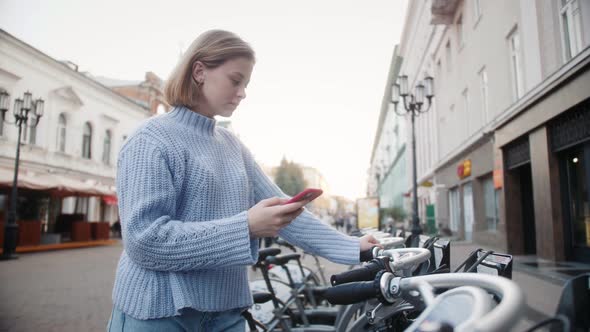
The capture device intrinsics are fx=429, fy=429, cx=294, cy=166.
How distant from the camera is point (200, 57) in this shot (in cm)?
148

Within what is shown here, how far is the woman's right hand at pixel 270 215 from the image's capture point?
1.18 metres

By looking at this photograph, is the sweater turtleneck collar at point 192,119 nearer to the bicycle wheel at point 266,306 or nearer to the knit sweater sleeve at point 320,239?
the knit sweater sleeve at point 320,239

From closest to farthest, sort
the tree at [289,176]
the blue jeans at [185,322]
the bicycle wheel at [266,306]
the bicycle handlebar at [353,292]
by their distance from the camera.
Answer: the bicycle handlebar at [353,292] → the blue jeans at [185,322] → the bicycle wheel at [266,306] → the tree at [289,176]

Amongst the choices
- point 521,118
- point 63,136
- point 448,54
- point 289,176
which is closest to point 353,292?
point 521,118

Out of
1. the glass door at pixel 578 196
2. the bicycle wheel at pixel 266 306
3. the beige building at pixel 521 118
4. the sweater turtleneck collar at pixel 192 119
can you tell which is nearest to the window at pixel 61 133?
the beige building at pixel 521 118

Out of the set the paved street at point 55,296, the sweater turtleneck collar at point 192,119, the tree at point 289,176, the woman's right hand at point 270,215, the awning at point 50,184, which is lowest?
the paved street at point 55,296

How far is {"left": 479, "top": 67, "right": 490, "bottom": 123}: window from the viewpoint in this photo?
10125 millimetres

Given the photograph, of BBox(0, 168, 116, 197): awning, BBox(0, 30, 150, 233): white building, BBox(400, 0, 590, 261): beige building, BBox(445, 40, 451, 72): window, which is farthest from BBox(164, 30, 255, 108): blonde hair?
BBox(0, 30, 150, 233): white building

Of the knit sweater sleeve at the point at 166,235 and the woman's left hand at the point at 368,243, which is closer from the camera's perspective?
the knit sweater sleeve at the point at 166,235

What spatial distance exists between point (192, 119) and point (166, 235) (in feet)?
1.63

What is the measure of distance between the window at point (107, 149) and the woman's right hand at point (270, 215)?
29.8 metres

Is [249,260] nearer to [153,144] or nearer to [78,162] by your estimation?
[153,144]

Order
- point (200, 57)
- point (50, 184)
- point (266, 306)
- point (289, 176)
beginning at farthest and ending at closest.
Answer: point (289, 176), point (50, 184), point (266, 306), point (200, 57)

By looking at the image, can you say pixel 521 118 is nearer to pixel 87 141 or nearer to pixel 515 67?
pixel 515 67
